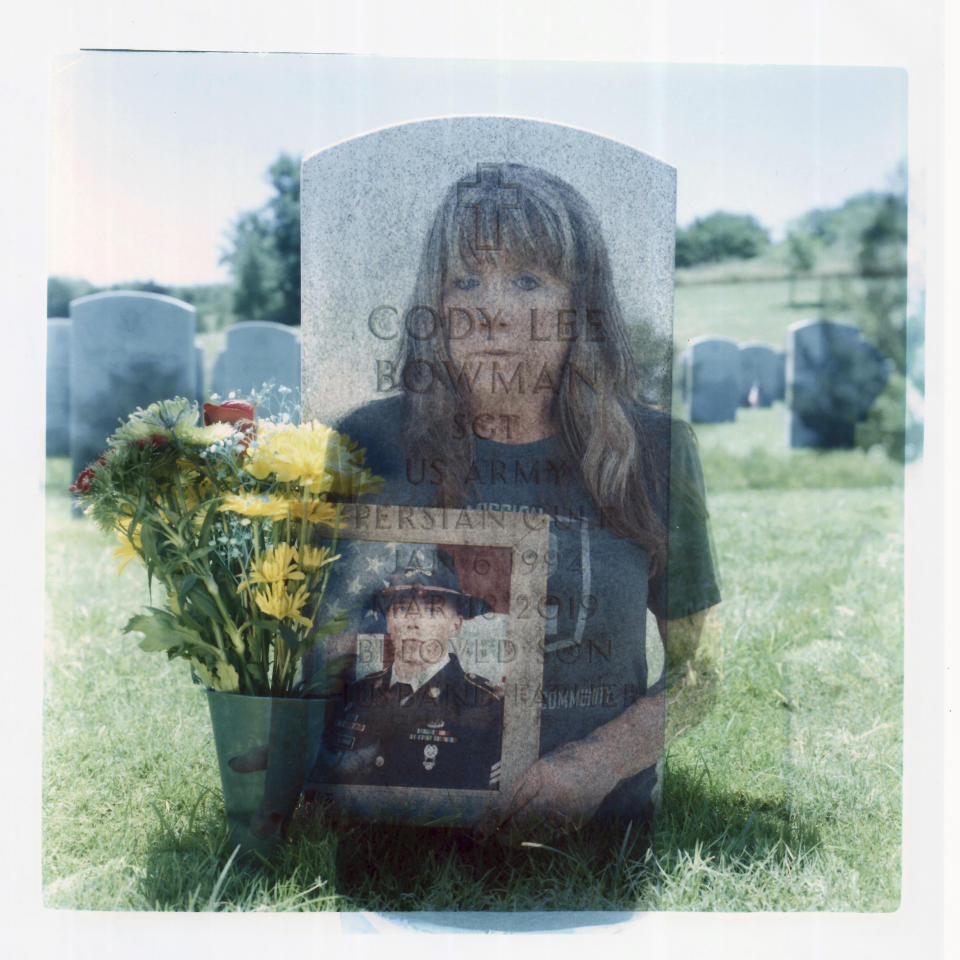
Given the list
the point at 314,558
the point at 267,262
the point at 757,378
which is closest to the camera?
the point at 314,558

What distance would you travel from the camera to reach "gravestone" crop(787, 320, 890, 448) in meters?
8.95

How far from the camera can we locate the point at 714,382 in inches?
375

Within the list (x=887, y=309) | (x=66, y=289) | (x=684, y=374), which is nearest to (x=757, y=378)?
(x=684, y=374)

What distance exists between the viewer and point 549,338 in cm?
246

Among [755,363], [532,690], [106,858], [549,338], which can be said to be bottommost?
[106,858]

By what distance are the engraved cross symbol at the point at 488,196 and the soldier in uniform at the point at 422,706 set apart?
82cm

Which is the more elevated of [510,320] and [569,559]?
[510,320]

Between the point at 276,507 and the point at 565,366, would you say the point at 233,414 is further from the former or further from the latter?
the point at 565,366

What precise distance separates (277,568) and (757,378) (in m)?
8.31

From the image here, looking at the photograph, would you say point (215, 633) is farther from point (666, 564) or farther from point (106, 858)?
point (666, 564)

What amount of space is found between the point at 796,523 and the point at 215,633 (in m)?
4.45

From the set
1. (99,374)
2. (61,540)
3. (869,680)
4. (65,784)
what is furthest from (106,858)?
(99,374)

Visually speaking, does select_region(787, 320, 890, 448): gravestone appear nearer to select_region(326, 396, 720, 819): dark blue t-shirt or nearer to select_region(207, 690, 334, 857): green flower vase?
select_region(326, 396, 720, 819): dark blue t-shirt

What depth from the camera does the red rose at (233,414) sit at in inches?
96.0
